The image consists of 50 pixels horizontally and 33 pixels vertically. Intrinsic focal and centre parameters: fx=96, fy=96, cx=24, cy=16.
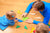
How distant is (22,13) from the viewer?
1.87m

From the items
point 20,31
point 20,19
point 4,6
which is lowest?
point 20,31

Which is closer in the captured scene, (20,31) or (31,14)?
(20,31)

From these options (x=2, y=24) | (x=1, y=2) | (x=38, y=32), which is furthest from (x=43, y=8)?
(x=1, y=2)

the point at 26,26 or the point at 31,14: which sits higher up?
the point at 31,14

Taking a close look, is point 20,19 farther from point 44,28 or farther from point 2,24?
point 44,28

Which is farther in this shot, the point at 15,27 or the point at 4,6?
the point at 4,6

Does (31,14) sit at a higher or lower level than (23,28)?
higher

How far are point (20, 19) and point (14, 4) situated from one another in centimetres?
49

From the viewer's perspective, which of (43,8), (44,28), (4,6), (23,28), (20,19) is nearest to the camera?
(44,28)

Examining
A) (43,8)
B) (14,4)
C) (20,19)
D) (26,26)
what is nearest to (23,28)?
(26,26)

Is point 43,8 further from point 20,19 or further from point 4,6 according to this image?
point 4,6

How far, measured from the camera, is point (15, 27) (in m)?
1.67

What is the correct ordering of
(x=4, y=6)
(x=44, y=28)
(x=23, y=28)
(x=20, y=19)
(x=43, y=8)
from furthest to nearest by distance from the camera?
(x=4, y=6)
(x=20, y=19)
(x=23, y=28)
(x=43, y=8)
(x=44, y=28)

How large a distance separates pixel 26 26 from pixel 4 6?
2.43 ft
